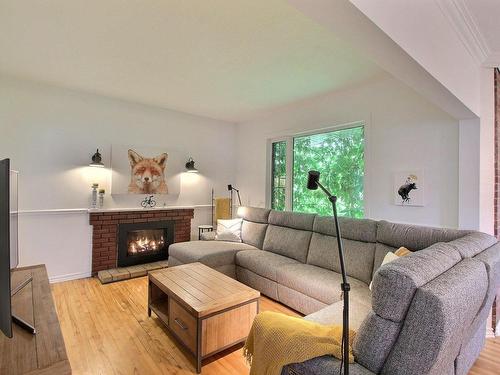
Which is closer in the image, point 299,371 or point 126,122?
point 299,371

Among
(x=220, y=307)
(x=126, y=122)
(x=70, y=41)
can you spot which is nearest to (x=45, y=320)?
(x=220, y=307)

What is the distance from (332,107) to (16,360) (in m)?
3.76

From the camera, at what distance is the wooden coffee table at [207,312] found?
1.92 m

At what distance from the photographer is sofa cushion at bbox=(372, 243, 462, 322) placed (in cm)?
105

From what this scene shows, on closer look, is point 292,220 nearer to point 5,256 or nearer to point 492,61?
point 492,61

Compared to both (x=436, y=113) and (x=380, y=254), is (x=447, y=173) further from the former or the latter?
(x=380, y=254)

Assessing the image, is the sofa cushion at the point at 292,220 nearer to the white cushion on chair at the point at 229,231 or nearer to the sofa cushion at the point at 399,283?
the white cushion on chair at the point at 229,231

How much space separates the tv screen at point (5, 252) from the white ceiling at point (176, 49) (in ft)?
4.97

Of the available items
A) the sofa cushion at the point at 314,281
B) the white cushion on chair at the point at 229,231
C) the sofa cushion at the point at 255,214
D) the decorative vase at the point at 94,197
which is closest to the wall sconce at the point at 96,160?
the decorative vase at the point at 94,197

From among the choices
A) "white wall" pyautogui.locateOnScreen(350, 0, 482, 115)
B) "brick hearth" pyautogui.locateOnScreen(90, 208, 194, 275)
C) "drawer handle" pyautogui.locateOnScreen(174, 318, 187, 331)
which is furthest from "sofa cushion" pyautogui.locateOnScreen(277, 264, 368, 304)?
"brick hearth" pyautogui.locateOnScreen(90, 208, 194, 275)

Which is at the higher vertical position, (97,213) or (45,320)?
(97,213)

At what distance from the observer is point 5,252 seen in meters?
0.92

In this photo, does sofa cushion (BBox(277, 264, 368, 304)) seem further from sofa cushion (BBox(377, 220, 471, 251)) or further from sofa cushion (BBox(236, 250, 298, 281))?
sofa cushion (BBox(377, 220, 471, 251))

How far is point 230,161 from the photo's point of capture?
17.3ft
